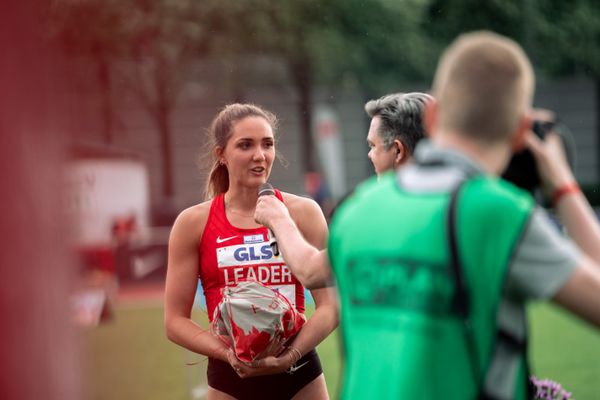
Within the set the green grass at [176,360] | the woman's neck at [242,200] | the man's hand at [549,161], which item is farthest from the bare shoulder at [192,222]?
the green grass at [176,360]

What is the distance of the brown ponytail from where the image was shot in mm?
3680

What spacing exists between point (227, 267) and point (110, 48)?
60.3 ft

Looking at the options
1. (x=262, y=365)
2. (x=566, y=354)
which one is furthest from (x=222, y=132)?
(x=566, y=354)

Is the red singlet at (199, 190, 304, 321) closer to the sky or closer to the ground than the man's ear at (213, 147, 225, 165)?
closer to the ground

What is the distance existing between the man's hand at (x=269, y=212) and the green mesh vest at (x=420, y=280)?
2.05 feet

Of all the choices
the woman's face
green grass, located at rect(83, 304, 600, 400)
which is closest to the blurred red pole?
the woman's face

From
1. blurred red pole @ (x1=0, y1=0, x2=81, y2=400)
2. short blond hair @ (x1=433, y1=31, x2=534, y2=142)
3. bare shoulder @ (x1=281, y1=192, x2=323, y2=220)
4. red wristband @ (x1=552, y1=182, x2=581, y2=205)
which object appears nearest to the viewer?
blurred red pole @ (x1=0, y1=0, x2=81, y2=400)

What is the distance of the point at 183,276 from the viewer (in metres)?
3.47

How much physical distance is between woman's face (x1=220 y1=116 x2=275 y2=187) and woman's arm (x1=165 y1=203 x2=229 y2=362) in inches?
9.2

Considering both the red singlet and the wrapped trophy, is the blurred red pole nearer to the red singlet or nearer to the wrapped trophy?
the wrapped trophy

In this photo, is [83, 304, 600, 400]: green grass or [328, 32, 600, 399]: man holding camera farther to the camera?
[83, 304, 600, 400]: green grass

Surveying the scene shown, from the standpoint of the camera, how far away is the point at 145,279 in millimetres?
18375

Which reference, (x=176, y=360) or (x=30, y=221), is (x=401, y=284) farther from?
(x=176, y=360)

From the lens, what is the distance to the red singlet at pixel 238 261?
11.2 ft
